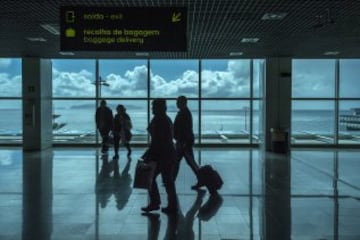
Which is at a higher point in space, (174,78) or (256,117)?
(174,78)

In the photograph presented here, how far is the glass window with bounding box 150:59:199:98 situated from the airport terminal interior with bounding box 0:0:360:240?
0.06 meters

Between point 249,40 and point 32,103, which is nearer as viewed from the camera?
point 249,40

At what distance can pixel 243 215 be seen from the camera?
18.6ft

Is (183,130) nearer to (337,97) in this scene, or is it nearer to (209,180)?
(209,180)

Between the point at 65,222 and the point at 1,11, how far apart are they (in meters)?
4.26

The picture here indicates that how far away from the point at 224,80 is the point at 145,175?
12060mm

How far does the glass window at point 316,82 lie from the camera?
15859mm

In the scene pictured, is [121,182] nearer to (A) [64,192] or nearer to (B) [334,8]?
(A) [64,192]

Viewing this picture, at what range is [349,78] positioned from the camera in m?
16.3

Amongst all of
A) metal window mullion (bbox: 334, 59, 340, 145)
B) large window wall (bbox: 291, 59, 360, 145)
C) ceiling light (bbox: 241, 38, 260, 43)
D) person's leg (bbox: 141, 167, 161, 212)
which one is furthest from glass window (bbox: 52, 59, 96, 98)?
person's leg (bbox: 141, 167, 161, 212)

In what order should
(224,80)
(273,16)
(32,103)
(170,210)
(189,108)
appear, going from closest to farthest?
(170,210), (273,16), (189,108), (32,103), (224,80)

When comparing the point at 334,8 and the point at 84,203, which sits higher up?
the point at 334,8

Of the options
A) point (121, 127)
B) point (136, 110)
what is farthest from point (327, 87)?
point (121, 127)

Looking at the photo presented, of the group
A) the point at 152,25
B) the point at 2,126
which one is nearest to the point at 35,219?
the point at 152,25
